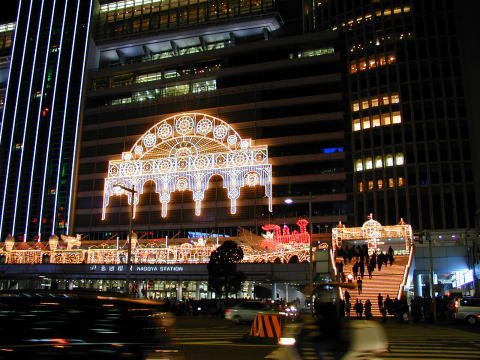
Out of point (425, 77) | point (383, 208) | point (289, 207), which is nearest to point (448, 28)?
point (425, 77)

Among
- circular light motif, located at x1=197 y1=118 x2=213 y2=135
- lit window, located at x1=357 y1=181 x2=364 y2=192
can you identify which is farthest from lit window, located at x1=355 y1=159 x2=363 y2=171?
circular light motif, located at x1=197 y1=118 x2=213 y2=135

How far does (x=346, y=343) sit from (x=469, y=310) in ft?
80.7

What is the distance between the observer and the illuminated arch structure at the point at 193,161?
59938mm

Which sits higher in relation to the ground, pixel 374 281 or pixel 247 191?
pixel 247 191

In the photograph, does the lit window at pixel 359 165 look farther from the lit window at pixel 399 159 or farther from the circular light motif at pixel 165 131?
the circular light motif at pixel 165 131

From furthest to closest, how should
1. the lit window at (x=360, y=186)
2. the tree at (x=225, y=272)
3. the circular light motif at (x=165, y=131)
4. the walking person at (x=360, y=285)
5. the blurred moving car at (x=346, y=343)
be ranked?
the lit window at (x=360, y=186) < the circular light motif at (x=165, y=131) < the tree at (x=225, y=272) < the walking person at (x=360, y=285) < the blurred moving car at (x=346, y=343)

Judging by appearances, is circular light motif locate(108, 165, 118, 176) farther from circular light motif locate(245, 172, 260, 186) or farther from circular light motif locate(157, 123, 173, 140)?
circular light motif locate(245, 172, 260, 186)

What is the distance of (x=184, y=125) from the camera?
61.7 meters

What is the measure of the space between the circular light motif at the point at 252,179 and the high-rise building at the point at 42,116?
3029cm

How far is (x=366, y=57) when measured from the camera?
70.9m

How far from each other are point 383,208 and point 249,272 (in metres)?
25.3

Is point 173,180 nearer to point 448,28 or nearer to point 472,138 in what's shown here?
point 472,138

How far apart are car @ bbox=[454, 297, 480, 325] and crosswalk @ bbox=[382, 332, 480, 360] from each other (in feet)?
21.2

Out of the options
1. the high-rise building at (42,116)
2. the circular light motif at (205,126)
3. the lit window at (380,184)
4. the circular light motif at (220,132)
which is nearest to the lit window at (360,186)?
the lit window at (380,184)
